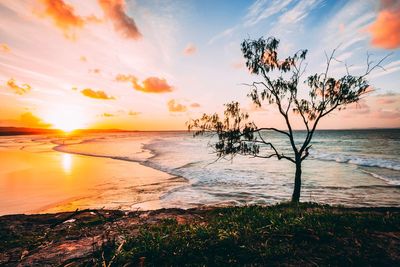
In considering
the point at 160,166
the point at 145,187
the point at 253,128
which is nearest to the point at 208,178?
the point at 145,187

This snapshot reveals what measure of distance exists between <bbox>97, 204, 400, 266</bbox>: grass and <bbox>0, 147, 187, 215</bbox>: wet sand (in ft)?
20.4

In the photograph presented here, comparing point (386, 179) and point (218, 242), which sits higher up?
point (218, 242)

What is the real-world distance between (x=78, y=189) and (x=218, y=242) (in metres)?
14.4

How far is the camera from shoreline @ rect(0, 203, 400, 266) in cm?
455

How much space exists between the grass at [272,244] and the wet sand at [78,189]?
623 cm

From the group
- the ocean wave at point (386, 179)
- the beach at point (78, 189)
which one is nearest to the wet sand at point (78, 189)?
the beach at point (78, 189)

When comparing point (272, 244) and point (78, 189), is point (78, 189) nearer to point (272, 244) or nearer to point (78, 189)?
point (78, 189)

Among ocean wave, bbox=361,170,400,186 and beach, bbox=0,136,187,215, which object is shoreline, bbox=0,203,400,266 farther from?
ocean wave, bbox=361,170,400,186

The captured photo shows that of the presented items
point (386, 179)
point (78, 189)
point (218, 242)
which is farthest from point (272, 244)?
point (386, 179)

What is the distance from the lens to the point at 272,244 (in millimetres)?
5137

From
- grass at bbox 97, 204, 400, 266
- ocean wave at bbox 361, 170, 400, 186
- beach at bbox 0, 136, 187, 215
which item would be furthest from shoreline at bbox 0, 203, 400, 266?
ocean wave at bbox 361, 170, 400, 186

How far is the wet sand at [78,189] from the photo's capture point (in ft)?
42.3

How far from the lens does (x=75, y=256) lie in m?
4.95

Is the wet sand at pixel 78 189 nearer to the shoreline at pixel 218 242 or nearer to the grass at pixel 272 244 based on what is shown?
the shoreline at pixel 218 242
